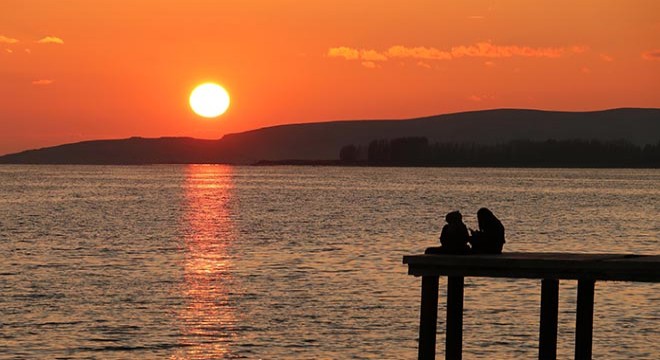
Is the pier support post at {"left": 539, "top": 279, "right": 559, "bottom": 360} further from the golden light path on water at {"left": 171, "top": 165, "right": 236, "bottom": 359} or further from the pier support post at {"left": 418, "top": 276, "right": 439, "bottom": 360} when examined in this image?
the golden light path on water at {"left": 171, "top": 165, "right": 236, "bottom": 359}

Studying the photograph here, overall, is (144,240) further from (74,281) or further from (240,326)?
(240,326)

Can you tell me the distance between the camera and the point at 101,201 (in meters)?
138

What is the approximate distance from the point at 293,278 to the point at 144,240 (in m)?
25.4

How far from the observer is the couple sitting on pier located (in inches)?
922

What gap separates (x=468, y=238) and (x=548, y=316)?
2.04m

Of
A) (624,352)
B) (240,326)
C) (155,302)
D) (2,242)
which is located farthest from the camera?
(2,242)

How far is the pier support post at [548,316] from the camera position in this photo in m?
23.4

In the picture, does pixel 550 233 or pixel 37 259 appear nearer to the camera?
pixel 37 259

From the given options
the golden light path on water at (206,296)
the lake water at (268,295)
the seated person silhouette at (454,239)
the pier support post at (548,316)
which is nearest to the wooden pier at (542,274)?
the pier support post at (548,316)

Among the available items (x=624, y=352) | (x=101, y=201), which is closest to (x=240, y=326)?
(x=624, y=352)

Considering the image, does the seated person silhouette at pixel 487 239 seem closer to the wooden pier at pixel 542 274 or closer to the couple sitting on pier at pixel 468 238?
the couple sitting on pier at pixel 468 238

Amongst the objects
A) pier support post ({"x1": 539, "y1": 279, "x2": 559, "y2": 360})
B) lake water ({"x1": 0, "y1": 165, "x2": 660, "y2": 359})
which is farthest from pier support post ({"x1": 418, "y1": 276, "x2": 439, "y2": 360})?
lake water ({"x1": 0, "y1": 165, "x2": 660, "y2": 359})

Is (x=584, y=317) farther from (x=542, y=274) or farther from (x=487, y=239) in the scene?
(x=487, y=239)

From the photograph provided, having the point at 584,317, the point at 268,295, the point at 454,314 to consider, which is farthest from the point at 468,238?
the point at 268,295
